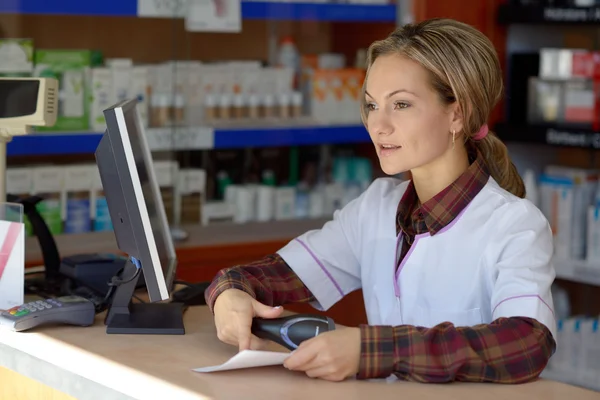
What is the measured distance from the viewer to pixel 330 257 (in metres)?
2.30

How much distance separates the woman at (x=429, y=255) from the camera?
5.79 feet

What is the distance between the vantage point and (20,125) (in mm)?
2420

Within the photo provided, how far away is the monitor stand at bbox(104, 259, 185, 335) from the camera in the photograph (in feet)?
6.88

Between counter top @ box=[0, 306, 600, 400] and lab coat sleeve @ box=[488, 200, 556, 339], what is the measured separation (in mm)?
137

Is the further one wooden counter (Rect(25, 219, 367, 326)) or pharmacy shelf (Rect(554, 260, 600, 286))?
pharmacy shelf (Rect(554, 260, 600, 286))

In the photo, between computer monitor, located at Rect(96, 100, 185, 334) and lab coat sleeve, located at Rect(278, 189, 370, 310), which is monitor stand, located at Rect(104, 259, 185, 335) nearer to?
computer monitor, located at Rect(96, 100, 185, 334)

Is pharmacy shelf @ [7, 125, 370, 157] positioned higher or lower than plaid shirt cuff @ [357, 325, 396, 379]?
higher

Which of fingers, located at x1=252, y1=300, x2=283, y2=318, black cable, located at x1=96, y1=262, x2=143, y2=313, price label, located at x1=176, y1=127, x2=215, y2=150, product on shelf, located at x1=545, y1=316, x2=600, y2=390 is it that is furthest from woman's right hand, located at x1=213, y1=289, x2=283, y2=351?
product on shelf, located at x1=545, y1=316, x2=600, y2=390

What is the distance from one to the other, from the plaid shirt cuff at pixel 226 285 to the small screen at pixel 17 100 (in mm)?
681

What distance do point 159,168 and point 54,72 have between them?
537 millimetres

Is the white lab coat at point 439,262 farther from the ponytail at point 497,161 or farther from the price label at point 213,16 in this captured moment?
the price label at point 213,16

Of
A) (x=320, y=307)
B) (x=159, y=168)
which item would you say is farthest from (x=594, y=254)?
(x=320, y=307)

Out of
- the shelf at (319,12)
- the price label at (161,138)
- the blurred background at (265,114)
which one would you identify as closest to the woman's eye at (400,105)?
the blurred background at (265,114)

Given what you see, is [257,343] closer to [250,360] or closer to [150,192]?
[250,360]
